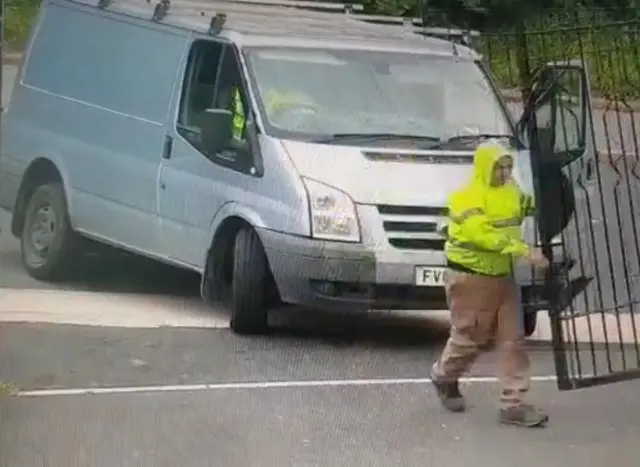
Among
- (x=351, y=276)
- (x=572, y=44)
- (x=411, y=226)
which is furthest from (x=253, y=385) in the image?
(x=572, y=44)

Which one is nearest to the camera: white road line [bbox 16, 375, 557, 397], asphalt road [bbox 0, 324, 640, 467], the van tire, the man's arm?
asphalt road [bbox 0, 324, 640, 467]

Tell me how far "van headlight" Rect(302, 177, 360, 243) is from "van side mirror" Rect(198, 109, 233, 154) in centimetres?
39

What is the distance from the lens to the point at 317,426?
506cm

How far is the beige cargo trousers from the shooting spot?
5078 mm

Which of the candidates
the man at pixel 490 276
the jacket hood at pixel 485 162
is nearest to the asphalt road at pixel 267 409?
the man at pixel 490 276

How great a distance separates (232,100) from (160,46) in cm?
34

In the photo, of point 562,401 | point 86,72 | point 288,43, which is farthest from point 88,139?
point 562,401

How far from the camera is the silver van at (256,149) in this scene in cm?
563

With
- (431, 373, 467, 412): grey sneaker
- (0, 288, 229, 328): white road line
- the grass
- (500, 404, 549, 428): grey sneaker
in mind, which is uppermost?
the grass

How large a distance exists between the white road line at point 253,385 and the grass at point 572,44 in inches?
38.0

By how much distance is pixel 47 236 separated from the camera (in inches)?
229

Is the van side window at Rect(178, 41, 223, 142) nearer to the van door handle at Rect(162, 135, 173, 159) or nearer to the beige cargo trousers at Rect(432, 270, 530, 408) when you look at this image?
Answer: the van door handle at Rect(162, 135, 173, 159)

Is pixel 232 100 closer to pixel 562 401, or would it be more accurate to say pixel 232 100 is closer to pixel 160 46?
pixel 160 46

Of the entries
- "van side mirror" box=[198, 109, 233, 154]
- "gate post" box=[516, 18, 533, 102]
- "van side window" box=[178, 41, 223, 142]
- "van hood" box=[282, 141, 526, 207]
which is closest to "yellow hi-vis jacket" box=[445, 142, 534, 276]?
"gate post" box=[516, 18, 533, 102]
